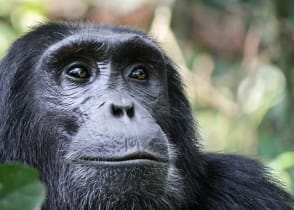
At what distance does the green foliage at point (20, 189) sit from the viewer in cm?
215

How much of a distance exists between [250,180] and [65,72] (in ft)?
4.01

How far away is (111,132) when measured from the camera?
3678mm

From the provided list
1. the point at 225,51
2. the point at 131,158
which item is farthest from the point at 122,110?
the point at 225,51

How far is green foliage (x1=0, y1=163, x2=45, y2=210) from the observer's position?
7.05 feet

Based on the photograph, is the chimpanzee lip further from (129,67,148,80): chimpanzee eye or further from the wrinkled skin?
(129,67,148,80): chimpanzee eye

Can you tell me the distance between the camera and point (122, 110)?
3752mm

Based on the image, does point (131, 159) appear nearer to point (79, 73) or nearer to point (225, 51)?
point (79, 73)

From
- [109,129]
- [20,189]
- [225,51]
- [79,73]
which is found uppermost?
[225,51]

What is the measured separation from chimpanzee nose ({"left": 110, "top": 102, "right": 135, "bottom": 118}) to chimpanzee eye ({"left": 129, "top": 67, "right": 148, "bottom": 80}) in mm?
492

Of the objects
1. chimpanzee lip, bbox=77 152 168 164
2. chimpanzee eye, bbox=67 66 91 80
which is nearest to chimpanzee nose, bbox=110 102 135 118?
chimpanzee lip, bbox=77 152 168 164

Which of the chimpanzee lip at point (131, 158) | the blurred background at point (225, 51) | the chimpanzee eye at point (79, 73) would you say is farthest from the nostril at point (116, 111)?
Answer: the blurred background at point (225, 51)

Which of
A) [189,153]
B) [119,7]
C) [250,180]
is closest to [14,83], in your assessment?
[189,153]

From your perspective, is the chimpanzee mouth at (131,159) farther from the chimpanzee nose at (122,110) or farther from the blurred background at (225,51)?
the blurred background at (225,51)

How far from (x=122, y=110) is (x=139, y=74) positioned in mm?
582
